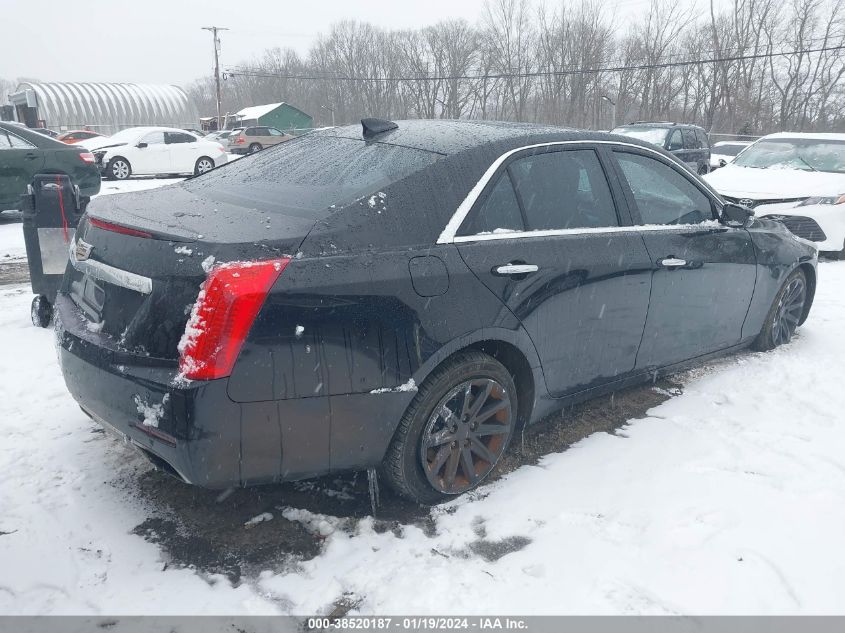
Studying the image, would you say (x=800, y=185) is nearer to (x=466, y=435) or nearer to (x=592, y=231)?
(x=592, y=231)

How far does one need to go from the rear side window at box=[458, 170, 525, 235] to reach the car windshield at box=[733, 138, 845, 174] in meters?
7.90

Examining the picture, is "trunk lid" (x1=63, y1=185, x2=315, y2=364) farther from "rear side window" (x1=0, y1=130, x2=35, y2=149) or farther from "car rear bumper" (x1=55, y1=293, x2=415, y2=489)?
"rear side window" (x1=0, y1=130, x2=35, y2=149)

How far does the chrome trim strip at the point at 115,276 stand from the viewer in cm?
252

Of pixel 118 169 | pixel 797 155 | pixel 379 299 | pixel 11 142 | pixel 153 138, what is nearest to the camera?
pixel 379 299

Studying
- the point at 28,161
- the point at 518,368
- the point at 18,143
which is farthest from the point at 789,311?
the point at 18,143

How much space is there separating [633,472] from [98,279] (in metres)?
2.58

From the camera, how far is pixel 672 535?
2.87m

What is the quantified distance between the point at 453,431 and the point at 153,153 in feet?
67.1

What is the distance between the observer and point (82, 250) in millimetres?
Result: 2949

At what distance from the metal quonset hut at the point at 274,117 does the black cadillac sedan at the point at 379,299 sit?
179 ft

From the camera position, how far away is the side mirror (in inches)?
170

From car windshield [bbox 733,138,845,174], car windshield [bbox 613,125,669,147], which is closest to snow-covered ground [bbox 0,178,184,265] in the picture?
car windshield [bbox 733,138,845,174]

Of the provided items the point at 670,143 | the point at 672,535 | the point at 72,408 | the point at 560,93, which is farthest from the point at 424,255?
the point at 560,93

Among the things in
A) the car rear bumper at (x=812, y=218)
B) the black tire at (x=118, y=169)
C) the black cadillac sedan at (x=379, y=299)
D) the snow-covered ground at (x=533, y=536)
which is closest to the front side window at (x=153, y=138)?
the black tire at (x=118, y=169)
